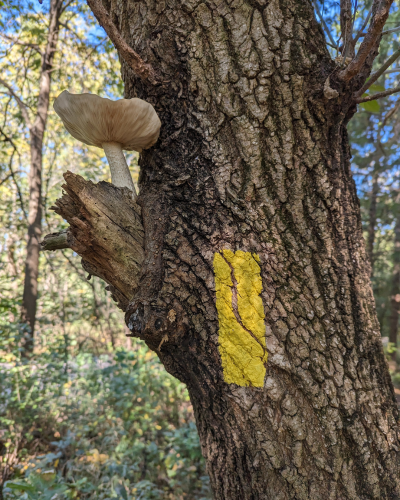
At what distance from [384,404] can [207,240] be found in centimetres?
83

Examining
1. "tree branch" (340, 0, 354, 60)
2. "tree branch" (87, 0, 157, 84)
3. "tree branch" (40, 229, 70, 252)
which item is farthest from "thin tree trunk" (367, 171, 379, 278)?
"tree branch" (40, 229, 70, 252)

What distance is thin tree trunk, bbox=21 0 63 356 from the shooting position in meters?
4.81

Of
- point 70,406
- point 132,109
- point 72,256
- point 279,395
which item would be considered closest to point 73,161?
point 72,256

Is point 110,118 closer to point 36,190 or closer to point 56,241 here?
point 56,241

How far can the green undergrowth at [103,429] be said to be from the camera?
9.37ft

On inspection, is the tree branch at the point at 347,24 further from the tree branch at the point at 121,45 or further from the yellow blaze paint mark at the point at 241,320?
the yellow blaze paint mark at the point at 241,320

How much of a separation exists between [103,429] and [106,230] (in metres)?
3.41

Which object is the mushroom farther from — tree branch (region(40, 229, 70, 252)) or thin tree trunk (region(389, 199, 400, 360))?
thin tree trunk (region(389, 199, 400, 360))

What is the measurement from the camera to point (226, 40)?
1.13 metres

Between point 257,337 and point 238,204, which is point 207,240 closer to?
point 238,204

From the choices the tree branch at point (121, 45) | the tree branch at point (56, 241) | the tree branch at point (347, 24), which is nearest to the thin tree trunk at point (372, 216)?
the tree branch at point (347, 24)

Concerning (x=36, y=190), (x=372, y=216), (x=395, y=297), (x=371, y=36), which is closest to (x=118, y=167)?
(x=371, y=36)

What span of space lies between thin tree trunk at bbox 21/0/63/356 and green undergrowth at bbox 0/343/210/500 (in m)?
1.07

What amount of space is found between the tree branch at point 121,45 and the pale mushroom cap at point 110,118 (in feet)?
0.47
